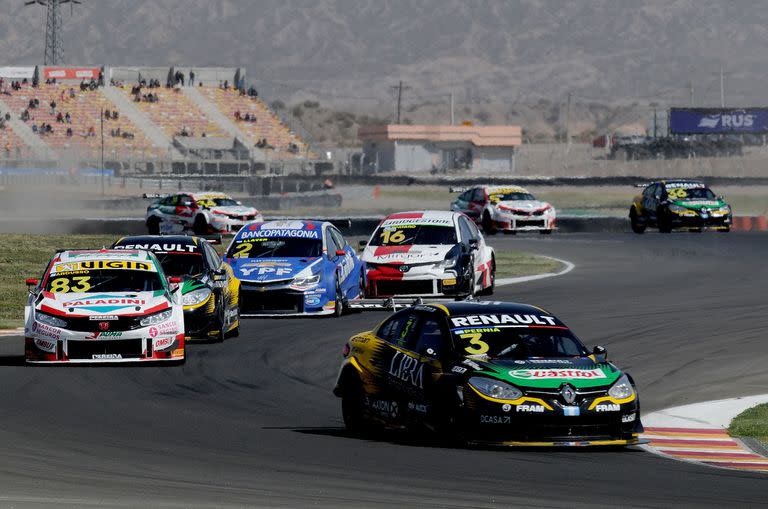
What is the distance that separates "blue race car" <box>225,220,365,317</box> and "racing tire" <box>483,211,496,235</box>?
69.9 ft

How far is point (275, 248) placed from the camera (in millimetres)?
24734

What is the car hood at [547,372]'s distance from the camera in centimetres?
1202

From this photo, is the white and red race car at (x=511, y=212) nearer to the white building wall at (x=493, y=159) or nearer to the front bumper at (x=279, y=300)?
the front bumper at (x=279, y=300)

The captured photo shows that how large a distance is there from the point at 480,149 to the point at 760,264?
98301 mm

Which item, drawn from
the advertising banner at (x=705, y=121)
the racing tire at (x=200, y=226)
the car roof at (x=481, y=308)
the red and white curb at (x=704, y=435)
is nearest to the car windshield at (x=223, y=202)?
the racing tire at (x=200, y=226)

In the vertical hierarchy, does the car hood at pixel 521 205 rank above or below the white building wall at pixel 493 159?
below

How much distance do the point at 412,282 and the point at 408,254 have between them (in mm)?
517

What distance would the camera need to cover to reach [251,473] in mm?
11219

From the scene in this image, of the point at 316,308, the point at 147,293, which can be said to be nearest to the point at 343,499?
the point at 147,293

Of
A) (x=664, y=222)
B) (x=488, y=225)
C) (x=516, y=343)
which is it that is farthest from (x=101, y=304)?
(x=664, y=222)

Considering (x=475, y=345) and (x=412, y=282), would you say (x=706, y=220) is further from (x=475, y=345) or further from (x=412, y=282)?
(x=475, y=345)

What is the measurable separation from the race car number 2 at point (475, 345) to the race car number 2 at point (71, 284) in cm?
714

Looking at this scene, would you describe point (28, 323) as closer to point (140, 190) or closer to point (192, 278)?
point (192, 278)

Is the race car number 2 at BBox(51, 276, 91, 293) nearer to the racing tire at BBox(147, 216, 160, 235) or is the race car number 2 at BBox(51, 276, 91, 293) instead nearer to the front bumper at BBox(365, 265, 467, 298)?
the front bumper at BBox(365, 265, 467, 298)
